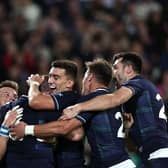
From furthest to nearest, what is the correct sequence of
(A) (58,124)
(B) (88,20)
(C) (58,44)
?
(B) (88,20) → (C) (58,44) → (A) (58,124)

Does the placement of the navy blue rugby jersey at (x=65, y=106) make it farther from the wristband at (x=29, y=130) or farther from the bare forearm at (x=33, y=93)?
the wristband at (x=29, y=130)

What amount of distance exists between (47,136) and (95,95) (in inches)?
28.3

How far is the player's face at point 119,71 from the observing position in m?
9.50

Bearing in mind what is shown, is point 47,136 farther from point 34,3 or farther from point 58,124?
point 34,3

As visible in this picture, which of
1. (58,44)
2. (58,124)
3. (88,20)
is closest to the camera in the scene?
(58,124)

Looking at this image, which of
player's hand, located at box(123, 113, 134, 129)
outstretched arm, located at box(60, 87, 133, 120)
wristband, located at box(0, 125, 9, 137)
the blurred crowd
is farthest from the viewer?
the blurred crowd

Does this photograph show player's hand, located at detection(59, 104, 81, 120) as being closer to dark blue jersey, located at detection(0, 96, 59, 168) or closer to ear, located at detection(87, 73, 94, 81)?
dark blue jersey, located at detection(0, 96, 59, 168)

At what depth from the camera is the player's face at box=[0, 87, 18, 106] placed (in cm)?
973

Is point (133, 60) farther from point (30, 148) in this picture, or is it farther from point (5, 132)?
point (5, 132)

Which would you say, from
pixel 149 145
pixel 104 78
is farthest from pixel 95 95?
pixel 149 145

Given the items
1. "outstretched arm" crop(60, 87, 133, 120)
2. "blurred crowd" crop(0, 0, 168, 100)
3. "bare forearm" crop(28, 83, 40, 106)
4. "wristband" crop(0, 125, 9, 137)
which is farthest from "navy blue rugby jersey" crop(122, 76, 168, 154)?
"blurred crowd" crop(0, 0, 168, 100)

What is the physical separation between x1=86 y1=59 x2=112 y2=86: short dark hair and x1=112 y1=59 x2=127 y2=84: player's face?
0.32 meters

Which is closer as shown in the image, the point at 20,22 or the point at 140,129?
the point at 140,129

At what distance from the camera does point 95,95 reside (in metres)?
9.02
